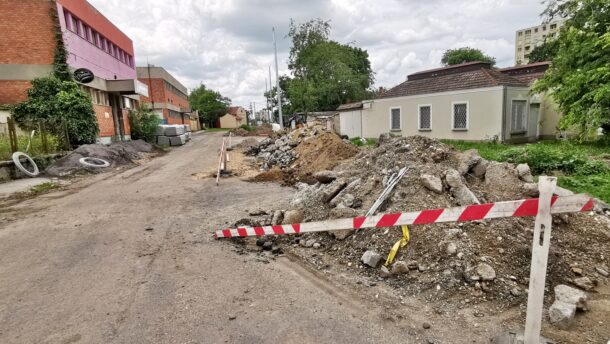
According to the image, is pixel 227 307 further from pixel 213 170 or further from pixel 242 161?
pixel 242 161

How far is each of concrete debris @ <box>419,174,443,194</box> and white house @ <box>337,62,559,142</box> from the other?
1510cm

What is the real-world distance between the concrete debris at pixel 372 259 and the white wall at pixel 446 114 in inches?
663

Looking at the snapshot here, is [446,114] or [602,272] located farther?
[446,114]

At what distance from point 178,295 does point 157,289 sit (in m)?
0.35

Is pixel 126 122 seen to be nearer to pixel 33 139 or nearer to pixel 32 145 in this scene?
pixel 33 139

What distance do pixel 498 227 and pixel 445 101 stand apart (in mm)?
17280

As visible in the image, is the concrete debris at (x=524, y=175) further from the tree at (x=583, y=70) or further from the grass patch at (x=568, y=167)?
the tree at (x=583, y=70)

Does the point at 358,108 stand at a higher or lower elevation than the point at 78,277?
higher

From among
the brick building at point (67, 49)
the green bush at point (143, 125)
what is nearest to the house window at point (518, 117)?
the brick building at point (67, 49)

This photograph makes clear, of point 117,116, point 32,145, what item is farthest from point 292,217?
point 117,116

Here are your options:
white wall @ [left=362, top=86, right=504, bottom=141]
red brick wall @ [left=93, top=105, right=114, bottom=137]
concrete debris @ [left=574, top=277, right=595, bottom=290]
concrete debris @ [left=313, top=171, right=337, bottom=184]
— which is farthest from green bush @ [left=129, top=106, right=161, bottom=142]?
concrete debris @ [left=574, top=277, right=595, bottom=290]

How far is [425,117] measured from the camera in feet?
70.3

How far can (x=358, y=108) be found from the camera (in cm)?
2634

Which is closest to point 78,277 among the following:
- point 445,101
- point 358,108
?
point 445,101
